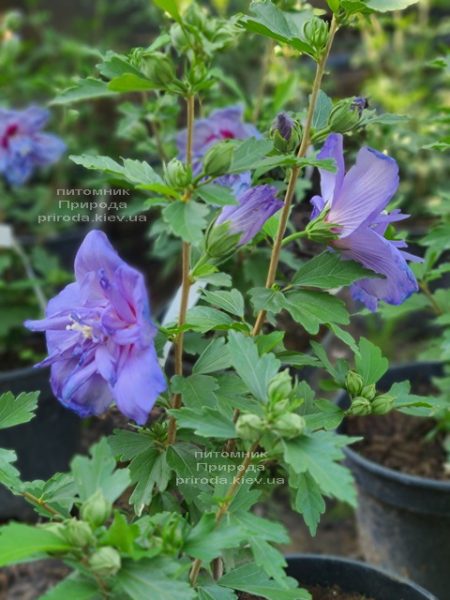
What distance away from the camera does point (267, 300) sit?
36.7 inches

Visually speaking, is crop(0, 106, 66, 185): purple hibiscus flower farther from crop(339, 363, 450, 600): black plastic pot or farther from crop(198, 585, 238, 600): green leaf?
crop(198, 585, 238, 600): green leaf

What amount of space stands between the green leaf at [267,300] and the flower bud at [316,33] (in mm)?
257

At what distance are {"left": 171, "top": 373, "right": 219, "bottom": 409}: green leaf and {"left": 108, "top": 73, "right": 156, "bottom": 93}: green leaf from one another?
304mm

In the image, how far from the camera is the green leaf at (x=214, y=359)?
97 cm

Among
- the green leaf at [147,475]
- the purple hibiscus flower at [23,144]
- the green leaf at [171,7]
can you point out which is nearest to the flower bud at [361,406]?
the green leaf at [147,475]

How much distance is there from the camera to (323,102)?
39.6 inches

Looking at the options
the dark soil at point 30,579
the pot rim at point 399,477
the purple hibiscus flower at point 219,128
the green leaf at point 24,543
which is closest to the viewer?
the green leaf at point 24,543

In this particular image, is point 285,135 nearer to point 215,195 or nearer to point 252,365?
point 215,195

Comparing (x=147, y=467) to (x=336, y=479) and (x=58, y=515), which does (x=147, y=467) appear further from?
(x=336, y=479)

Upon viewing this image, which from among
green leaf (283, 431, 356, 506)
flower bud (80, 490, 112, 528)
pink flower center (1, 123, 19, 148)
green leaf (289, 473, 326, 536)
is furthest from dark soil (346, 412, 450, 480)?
pink flower center (1, 123, 19, 148)

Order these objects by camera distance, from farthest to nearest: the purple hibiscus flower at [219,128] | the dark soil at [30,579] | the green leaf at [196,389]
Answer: the dark soil at [30,579]
the purple hibiscus flower at [219,128]
the green leaf at [196,389]

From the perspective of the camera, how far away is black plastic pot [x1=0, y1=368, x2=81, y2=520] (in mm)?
1797

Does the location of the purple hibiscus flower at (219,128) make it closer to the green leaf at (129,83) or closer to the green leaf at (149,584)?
the green leaf at (129,83)

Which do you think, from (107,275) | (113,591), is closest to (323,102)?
(107,275)
